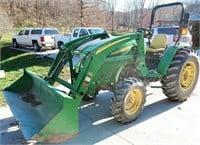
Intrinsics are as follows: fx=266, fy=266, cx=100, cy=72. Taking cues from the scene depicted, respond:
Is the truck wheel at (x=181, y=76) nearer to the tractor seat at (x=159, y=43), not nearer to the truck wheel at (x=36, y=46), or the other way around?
the tractor seat at (x=159, y=43)

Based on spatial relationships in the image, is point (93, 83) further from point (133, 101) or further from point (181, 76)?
point (181, 76)

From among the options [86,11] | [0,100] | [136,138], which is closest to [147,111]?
[136,138]

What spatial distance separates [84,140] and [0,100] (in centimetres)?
267

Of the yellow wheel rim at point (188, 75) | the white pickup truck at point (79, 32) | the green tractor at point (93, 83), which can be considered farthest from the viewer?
the white pickup truck at point (79, 32)

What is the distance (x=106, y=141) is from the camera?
13.1 ft

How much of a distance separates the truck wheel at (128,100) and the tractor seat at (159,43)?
5.31ft

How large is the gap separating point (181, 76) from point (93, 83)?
82.1 inches

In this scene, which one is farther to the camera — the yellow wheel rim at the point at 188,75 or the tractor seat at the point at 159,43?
the tractor seat at the point at 159,43

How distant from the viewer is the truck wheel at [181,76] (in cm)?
525

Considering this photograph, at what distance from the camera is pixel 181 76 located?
549 cm

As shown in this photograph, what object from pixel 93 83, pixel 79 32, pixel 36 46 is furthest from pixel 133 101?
pixel 36 46

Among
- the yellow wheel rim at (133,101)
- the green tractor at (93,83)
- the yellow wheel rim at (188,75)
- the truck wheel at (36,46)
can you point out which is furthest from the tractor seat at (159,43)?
the truck wheel at (36,46)

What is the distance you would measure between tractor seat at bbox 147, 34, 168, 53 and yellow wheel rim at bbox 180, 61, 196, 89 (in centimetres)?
66

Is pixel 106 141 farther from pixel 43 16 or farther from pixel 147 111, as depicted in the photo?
pixel 43 16
